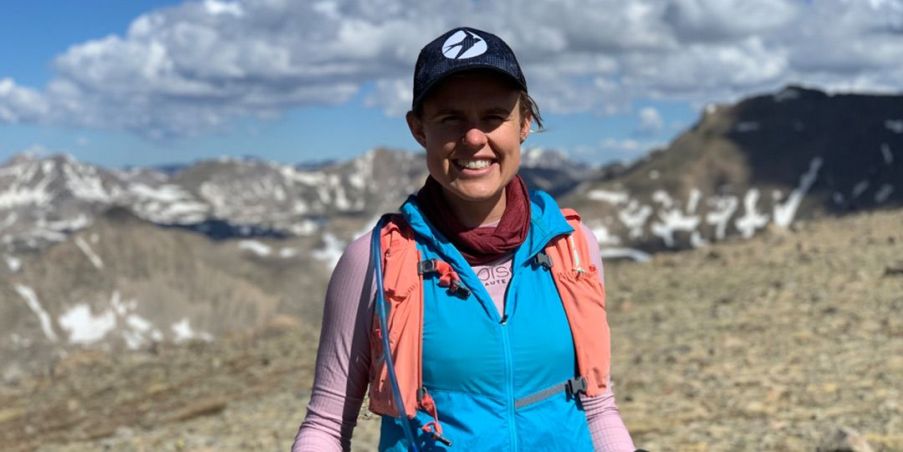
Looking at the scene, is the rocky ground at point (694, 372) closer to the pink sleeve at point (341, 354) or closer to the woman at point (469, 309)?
the woman at point (469, 309)

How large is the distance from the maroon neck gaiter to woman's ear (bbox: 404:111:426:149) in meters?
0.19

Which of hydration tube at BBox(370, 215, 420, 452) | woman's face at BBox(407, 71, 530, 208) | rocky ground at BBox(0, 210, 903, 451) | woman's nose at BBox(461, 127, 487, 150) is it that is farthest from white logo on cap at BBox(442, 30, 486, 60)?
rocky ground at BBox(0, 210, 903, 451)

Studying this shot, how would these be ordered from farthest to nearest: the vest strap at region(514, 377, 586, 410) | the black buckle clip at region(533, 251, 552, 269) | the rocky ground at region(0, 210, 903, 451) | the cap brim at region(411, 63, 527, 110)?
1. the rocky ground at region(0, 210, 903, 451)
2. the black buckle clip at region(533, 251, 552, 269)
3. the vest strap at region(514, 377, 586, 410)
4. the cap brim at region(411, 63, 527, 110)

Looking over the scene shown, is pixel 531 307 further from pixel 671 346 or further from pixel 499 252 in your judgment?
pixel 671 346

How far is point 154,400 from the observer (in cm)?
1666

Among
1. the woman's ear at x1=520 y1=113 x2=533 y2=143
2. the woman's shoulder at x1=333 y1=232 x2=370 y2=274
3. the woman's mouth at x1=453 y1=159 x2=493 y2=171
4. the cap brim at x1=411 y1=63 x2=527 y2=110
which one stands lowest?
the woman's shoulder at x1=333 y1=232 x2=370 y2=274

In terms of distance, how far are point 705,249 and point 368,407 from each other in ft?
75.7

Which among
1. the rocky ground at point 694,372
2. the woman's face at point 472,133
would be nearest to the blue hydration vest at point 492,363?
the woman's face at point 472,133

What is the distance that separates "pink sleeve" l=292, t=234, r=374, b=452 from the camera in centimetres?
378

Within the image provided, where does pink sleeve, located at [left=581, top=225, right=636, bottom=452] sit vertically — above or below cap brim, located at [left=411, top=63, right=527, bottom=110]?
below

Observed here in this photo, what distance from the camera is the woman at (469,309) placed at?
12.1 ft

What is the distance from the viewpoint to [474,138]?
3789 millimetres

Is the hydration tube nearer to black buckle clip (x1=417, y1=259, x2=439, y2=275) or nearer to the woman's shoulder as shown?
the woman's shoulder

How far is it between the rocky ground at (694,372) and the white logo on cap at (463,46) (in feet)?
20.5
